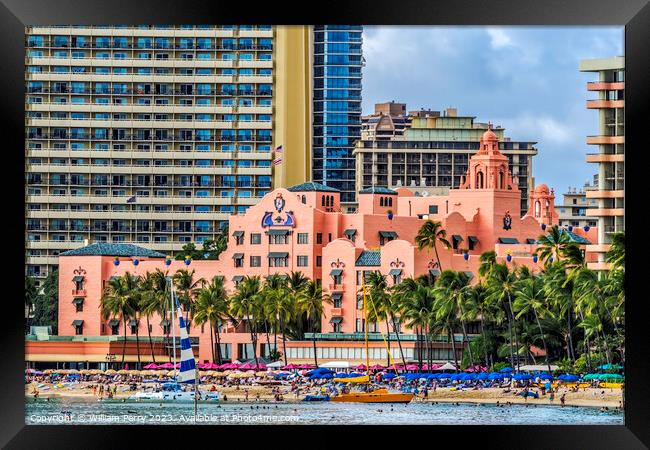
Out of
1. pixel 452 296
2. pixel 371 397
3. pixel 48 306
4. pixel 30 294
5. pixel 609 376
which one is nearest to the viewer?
pixel 609 376

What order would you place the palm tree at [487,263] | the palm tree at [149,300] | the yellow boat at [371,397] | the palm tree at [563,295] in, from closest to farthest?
the palm tree at [563,295]
the yellow boat at [371,397]
the palm tree at [487,263]
the palm tree at [149,300]

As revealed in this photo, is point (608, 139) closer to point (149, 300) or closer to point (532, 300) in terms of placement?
point (532, 300)

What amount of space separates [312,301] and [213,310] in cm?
272

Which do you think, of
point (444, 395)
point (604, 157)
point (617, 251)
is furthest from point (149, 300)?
point (617, 251)

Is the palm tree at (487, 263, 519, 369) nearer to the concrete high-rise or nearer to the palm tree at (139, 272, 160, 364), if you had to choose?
the palm tree at (139, 272, 160, 364)

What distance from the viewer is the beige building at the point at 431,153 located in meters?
68.1

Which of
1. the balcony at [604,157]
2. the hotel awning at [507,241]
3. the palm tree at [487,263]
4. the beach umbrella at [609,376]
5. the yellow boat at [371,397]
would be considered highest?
the balcony at [604,157]

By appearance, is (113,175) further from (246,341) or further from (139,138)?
(246,341)

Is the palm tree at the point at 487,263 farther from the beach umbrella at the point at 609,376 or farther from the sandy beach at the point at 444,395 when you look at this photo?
the beach umbrella at the point at 609,376

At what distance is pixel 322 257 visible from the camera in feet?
156

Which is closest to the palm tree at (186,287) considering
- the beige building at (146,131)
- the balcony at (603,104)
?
the beige building at (146,131)

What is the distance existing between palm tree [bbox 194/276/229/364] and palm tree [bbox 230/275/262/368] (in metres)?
0.33
